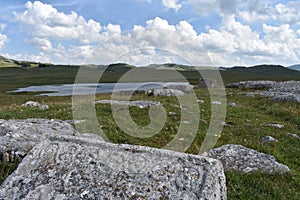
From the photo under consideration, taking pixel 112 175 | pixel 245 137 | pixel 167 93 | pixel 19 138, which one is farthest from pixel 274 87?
pixel 112 175

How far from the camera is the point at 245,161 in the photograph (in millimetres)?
9812

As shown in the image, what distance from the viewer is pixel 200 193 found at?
17.2ft

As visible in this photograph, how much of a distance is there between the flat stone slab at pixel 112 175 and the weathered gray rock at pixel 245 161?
3.95 metres

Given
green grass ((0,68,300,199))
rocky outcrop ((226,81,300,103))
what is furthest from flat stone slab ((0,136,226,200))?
rocky outcrop ((226,81,300,103))

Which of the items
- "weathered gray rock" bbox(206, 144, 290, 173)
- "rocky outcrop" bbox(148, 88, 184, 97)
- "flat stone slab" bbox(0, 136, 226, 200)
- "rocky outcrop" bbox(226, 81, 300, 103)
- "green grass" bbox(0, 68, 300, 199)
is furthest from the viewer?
"rocky outcrop" bbox(226, 81, 300, 103)

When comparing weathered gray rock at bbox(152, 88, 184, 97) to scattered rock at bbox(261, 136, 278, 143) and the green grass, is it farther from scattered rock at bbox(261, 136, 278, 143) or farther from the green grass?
scattered rock at bbox(261, 136, 278, 143)

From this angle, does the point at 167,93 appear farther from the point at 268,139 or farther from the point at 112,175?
the point at 112,175

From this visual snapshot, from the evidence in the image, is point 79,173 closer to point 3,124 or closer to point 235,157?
point 3,124

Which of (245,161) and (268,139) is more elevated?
(245,161)

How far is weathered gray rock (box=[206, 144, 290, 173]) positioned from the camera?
9.33 m

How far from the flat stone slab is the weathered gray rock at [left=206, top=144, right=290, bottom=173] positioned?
3.95 m

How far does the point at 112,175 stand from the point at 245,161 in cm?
582

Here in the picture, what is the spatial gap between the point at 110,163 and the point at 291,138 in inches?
470

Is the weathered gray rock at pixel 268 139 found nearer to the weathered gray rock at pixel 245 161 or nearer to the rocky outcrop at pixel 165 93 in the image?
the weathered gray rock at pixel 245 161
